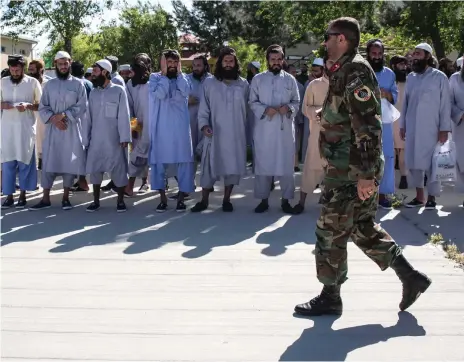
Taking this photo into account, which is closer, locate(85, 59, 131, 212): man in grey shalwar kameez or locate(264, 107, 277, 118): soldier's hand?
locate(264, 107, 277, 118): soldier's hand

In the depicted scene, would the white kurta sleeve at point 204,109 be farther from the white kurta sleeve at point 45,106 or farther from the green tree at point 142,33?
the green tree at point 142,33

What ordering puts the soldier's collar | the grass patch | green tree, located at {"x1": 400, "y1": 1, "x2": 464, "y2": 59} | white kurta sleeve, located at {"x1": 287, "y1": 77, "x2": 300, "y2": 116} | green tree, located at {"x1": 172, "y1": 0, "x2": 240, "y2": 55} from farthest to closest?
1. green tree, located at {"x1": 172, "y1": 0, "x2": 240, "y2": 55}
2. green tree, located at {"x1": 400, "y1": 1, "x2": 464, "y2": 59}
3. white kurta sleeve, located at {"x1": 287, "y1": 77, "x2": 300, "y2": 116}
4. the grass patch
5. the soldier's collar

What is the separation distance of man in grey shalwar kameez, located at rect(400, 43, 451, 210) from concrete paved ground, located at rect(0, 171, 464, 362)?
70 centimetres

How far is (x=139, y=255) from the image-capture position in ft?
20.6

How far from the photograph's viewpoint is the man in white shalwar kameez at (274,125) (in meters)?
8.12

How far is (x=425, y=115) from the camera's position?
8.16 metres

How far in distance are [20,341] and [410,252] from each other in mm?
3616

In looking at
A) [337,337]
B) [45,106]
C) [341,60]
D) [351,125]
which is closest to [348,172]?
[351,125]

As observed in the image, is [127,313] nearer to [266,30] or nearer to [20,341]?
[20,341]

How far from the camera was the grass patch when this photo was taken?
5926mm

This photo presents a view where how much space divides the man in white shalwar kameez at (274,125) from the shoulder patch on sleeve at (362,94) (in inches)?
154

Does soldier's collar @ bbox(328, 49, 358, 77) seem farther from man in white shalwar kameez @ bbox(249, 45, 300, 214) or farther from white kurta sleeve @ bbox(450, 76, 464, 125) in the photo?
white kurta sleeve @ bbox(450, 76, 464, 125)

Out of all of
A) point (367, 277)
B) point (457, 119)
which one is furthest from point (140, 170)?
point (367, 277)

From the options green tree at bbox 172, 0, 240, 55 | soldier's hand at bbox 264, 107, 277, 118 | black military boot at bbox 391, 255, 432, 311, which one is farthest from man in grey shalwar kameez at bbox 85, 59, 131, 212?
green tree at bbox 172, 0, 240, 55
